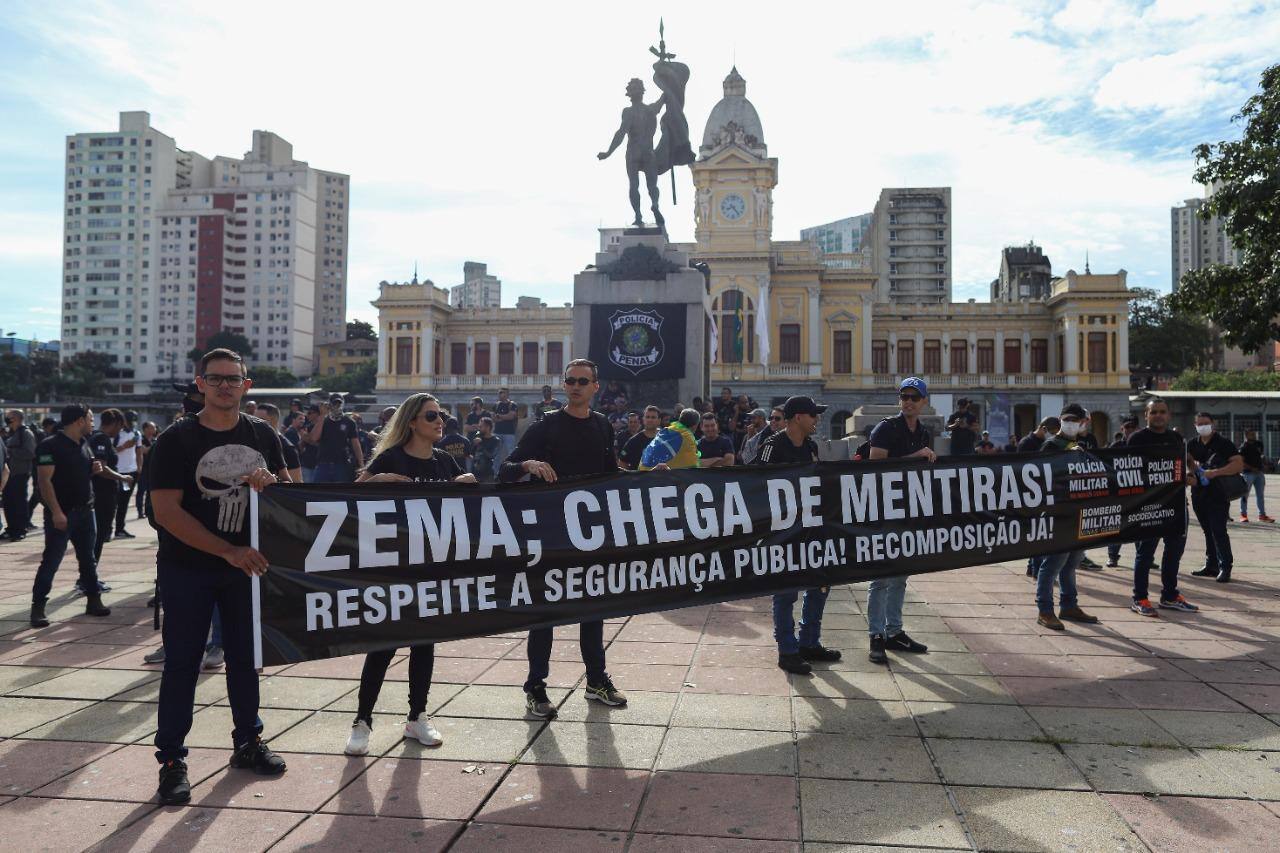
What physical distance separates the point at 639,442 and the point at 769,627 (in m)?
3.13

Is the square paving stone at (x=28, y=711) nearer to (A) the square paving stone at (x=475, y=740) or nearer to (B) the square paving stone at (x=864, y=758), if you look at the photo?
(A) the square paving stone at (x=475, y=740)

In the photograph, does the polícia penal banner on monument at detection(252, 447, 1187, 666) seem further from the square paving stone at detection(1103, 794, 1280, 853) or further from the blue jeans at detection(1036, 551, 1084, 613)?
the square paving stone at detection(1103, 794, 1280, 853)

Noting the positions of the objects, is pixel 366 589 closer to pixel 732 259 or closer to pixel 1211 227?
pixel 732 259

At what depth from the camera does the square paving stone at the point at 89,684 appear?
4586 mm

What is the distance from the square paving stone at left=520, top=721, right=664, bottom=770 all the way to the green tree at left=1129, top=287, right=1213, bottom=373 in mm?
70553

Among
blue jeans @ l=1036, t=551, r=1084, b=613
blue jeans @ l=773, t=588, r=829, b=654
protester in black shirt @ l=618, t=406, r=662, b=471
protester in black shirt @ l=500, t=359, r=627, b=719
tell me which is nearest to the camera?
protester in black shirt @ l=500, t=359, r=627, b=719

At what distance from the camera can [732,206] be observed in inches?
2147

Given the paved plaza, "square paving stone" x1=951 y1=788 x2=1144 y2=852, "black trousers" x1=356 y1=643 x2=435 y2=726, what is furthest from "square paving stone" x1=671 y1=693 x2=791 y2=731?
"black trousers" x1=356 y1=643 x2=435 y2=726

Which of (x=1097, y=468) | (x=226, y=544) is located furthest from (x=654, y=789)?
(x=1097, y=468)

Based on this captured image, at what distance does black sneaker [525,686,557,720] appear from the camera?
4.21 m

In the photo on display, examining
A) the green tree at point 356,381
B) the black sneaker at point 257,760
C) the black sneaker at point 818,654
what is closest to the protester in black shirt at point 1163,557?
the black sneaker at point 818,654

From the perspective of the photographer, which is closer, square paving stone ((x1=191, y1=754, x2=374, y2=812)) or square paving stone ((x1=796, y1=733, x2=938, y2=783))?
square paving stone ((x1=191, y1=754, x2=374, y2=812))

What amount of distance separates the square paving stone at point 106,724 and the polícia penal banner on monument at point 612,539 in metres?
1.07

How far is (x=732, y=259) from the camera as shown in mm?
51906
